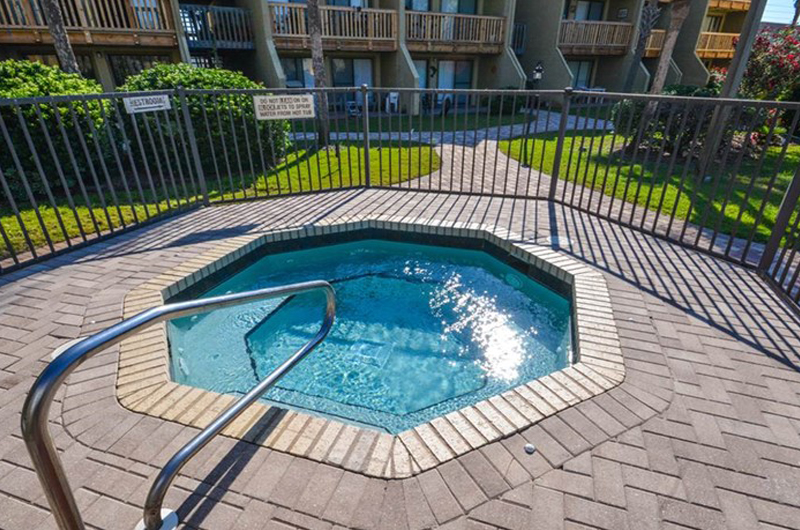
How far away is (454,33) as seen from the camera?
51.3 ft

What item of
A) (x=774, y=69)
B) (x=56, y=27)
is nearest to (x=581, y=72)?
(x=774, y=69)

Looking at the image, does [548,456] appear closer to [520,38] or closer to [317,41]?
[317,41]

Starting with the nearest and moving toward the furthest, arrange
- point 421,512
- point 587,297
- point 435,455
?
point 421,512 < point 435,455 < point 587,297

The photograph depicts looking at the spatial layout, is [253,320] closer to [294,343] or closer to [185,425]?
[294,343]

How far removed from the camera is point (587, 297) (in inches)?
131

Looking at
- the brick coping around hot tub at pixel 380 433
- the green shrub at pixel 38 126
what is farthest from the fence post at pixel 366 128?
the brick coping around hot tub at pixel 380 433

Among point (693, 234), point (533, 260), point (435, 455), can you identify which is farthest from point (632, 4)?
point (435, 455)

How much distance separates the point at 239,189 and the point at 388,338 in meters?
4.45

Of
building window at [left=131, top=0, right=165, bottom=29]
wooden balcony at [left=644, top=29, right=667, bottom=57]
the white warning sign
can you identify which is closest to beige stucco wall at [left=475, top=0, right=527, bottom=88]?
wooden balcony at [left=644, top=29, right=667, bottom=57]

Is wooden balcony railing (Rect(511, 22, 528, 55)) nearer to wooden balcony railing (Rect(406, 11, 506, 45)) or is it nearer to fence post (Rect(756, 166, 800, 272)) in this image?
wooden balcony railing (Rect(406, 11, 506, 45))

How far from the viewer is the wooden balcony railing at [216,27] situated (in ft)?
39.7

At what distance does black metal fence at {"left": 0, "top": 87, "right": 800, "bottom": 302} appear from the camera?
4.04 meters

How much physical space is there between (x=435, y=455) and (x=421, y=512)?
0.29 m

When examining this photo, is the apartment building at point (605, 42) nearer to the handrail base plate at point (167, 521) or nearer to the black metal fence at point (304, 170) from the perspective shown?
the black metal fence at point (304, 170)
